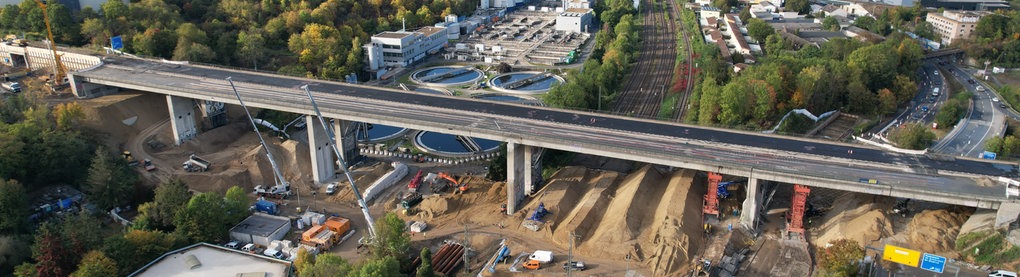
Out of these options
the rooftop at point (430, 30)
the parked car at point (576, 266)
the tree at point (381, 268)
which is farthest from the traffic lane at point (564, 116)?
the rooftop at point (430, 30)

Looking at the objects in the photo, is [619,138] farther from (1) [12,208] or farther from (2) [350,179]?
(1) [12,208]

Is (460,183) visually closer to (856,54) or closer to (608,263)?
(608,263)

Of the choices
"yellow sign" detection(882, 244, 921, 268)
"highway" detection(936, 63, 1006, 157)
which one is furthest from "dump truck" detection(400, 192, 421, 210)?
"highway" detection(936, 63, 1006, 157)

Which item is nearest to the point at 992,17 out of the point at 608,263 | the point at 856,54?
the point at 856,54

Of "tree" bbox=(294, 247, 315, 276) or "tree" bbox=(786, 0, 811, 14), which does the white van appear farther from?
"tree" bbox=(786, 0, 811, 14)

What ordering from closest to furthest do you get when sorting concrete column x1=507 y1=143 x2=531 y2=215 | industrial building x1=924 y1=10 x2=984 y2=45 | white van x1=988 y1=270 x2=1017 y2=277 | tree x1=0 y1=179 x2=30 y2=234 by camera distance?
white van x1=988 y1=270 x2=1017 y2=277
tree x1=0 y1=179 x2=30 y2=234
concrete column x1=507 y1=143 x2=531 y2=215
industrial building x1=924 y1=10 x2=984 y2=45

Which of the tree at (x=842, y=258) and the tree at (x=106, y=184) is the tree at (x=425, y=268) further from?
the tree at (x=106, y=184)
